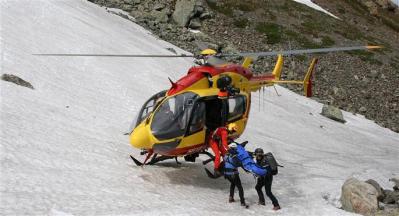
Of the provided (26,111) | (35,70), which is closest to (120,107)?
(35,70)

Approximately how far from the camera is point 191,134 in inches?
558

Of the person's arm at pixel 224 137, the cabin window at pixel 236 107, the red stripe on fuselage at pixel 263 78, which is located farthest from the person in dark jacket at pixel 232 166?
the red stripe on fuselage at pixel 263 78

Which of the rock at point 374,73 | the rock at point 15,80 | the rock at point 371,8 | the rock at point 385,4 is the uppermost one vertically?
the rock at point 385,4

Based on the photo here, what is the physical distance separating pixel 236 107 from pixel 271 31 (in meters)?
38.6

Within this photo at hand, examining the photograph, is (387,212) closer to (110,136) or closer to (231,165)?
(231,165)

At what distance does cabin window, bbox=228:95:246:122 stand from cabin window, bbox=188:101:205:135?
1.41m

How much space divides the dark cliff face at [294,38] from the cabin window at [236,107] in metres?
25.9

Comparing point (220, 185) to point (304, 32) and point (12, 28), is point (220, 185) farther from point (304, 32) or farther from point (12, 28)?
point (304, 32)

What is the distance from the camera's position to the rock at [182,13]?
4738cm

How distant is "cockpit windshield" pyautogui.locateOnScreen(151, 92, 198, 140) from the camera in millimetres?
13711

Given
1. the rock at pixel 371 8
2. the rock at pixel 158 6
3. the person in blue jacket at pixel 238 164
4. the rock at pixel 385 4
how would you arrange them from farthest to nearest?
1. the rock at pixel 385 4
2. the rock at pixel 371 8
3. the rock at pixel 158 6
4. the person in blue jacket at pixel 238 164

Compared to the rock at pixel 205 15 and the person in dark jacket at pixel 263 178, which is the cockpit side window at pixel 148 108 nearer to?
the person in dark jacket at pixel 263 178

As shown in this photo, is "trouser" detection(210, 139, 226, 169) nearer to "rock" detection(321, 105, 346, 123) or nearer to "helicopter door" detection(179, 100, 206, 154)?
"helicopter door" detection(179, 100, 206, 154)

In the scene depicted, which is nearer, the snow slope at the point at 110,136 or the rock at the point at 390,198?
the snow slope at the point at 110,136
